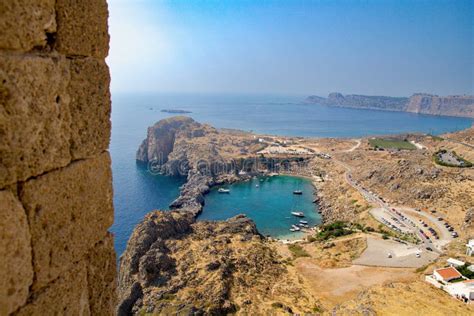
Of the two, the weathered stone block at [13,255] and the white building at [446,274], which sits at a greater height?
the weathered stone block at [13,255]

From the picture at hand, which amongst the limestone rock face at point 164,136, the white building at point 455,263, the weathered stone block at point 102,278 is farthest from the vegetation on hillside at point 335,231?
the limestone rock face at point 164,136

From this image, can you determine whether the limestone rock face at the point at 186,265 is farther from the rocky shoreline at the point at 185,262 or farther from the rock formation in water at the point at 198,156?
the rock formation in water at the point at 198,156

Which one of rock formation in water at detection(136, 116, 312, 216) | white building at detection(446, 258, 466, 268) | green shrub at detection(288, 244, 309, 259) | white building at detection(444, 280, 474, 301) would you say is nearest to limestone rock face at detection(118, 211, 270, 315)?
green shrub at detection(288, 244, 309, 259)

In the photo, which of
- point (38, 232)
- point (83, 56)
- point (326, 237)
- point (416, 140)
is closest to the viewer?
point (38, 232)

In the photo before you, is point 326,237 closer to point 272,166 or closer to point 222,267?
point 222,267

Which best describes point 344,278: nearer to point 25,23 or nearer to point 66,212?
point 66,212

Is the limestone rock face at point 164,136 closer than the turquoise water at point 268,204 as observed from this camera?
No

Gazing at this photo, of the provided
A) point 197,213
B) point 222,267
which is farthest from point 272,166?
point 222,267
